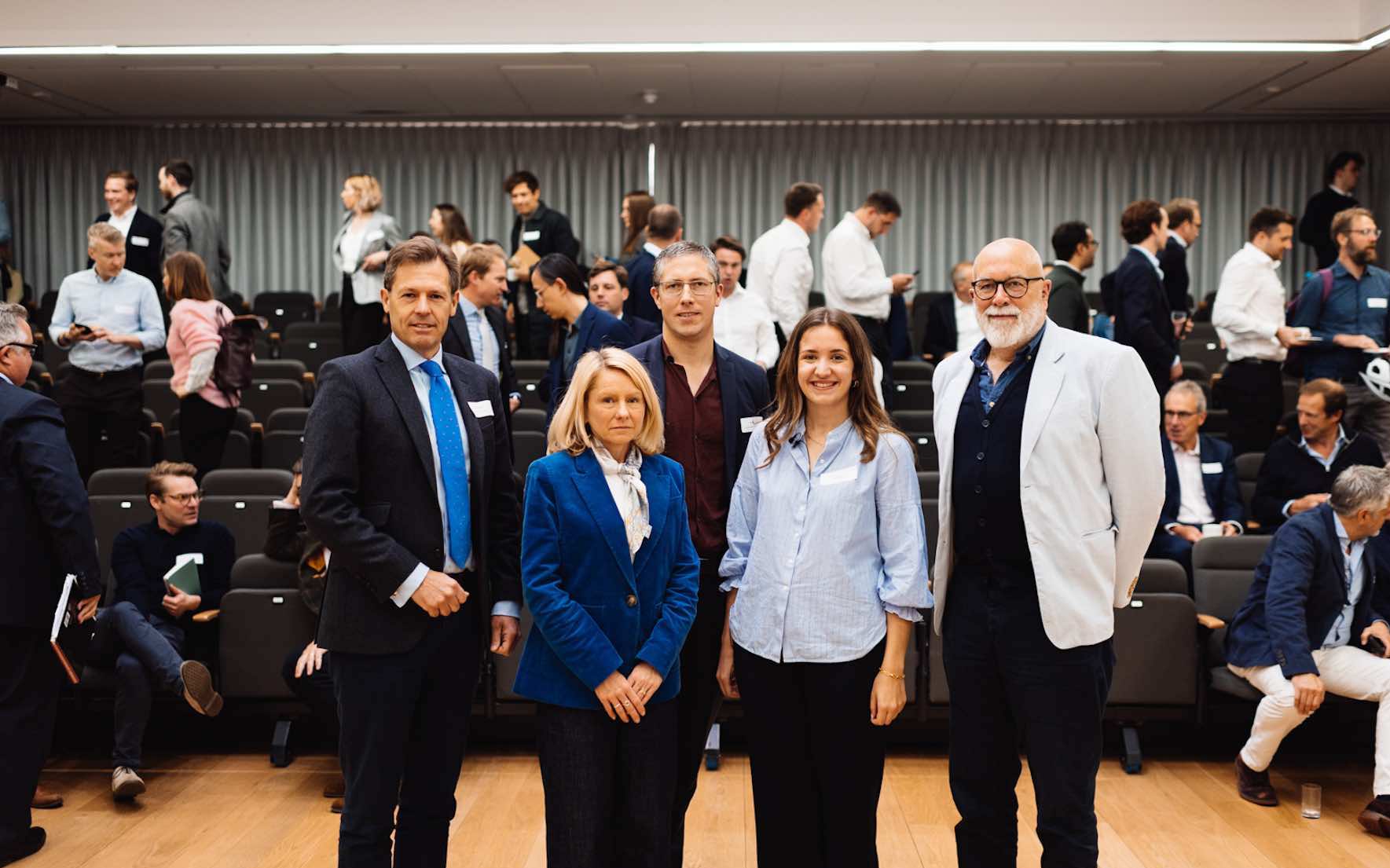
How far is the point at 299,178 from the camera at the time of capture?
10.7m

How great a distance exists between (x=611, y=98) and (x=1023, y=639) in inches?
301

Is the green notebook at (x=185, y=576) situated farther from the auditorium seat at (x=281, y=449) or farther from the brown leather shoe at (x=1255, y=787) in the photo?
the brown leather shoe at (x=1255, y=787)

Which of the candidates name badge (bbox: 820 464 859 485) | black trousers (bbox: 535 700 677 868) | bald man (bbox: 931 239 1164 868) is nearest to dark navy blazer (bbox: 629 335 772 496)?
name badge (bbox: 820 464 859 485)

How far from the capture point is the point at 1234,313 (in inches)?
231

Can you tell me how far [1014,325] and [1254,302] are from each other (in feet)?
13.0

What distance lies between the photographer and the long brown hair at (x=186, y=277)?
533cm

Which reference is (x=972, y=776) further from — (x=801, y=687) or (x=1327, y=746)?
(x=1327, y=746)

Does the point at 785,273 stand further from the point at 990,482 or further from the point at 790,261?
the point at 990,482

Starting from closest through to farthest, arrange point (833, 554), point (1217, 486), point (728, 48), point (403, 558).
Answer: point (403, 558) → point (833, 554) → point (1217, 486) → point (728, 48)

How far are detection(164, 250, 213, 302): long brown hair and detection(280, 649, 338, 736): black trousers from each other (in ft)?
6.87

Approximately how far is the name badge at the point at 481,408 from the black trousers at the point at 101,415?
3723mm

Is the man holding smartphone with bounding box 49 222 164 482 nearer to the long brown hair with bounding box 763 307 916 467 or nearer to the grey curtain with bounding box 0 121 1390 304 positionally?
the long brown hair with bounding box 763 307 916 467

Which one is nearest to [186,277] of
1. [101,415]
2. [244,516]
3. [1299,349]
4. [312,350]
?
[101,415]

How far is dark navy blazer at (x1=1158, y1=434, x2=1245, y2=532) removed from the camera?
16.8ft
